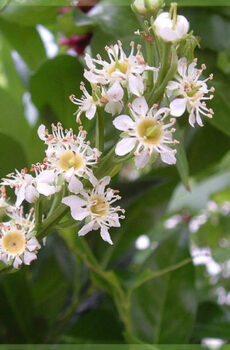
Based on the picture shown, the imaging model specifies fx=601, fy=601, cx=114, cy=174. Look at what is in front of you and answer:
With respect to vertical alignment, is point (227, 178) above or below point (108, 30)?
below

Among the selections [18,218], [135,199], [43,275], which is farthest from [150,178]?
[18,218]

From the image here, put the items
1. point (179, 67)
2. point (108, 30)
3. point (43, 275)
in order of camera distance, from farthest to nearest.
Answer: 1. point (43, 275)
2. point (108, 30)
3. point (179, 67)

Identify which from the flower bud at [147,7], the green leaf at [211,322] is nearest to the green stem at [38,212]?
the flower bud at [147,7]

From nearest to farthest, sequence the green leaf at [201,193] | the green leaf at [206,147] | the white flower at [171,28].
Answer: the white flower at [171,28] → the green leaf at [206,147] → the green leaf at [201,193]

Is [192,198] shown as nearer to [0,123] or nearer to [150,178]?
[150,178]

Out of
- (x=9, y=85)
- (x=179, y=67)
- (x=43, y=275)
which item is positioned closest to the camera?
(x=179, y=67)

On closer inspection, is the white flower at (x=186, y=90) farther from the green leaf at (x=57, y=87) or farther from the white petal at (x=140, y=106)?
the green leaf at (x=57, y=87)

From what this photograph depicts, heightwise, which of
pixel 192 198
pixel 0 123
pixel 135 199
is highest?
pixel 0 123

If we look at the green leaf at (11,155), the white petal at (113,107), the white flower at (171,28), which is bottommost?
the green leaf at (11,155)

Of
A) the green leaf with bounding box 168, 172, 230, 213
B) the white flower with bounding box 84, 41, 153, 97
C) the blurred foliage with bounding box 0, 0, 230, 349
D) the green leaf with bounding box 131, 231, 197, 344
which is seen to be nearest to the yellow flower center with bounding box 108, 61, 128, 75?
the white flower with bounding box 84, 41, 153, 97
